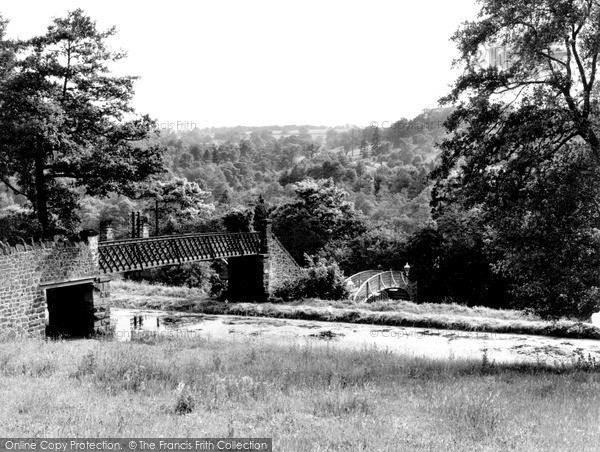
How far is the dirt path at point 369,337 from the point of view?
59.9ft

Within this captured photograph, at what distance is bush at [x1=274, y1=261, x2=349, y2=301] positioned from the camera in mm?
31422

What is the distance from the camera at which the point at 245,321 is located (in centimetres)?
2617

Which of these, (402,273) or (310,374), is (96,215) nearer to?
(402,273)

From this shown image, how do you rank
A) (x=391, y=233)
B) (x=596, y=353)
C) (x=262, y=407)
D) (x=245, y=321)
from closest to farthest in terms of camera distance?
1. (x=262, y=407)
2. (x=596, y=353)
3. (x=245, y=321)
4. (x=391, y=233)

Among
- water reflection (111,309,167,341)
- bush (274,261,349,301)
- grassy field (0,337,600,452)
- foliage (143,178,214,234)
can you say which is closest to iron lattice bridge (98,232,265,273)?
water reflection (111,309,167,341)

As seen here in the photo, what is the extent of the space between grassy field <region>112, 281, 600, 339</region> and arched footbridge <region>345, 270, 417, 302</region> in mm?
4065

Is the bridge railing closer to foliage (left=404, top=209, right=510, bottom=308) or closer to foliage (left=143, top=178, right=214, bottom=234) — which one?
foliage (left=404, top=209, right=510, bottom=308)

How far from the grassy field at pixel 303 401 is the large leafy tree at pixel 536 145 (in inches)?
103

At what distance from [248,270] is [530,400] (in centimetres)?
2539

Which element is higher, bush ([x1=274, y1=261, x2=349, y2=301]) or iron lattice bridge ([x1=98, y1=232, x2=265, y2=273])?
iron lattice bridge ([x1=98, y1=232, x2=265, y2=273])

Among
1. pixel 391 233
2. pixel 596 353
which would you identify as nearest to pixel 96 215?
pixel 391 233

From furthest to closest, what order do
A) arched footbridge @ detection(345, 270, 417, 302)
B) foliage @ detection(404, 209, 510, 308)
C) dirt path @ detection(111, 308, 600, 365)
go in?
arched footbridge @ detection(345, 270, 417, 302)
foliage @ detection(404, 209, 510, 308)
dirt path @ detection(111, 308, 600, 365)

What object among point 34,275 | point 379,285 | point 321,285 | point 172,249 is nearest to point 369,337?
point 321,285

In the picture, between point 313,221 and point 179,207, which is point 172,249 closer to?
point 313,221
